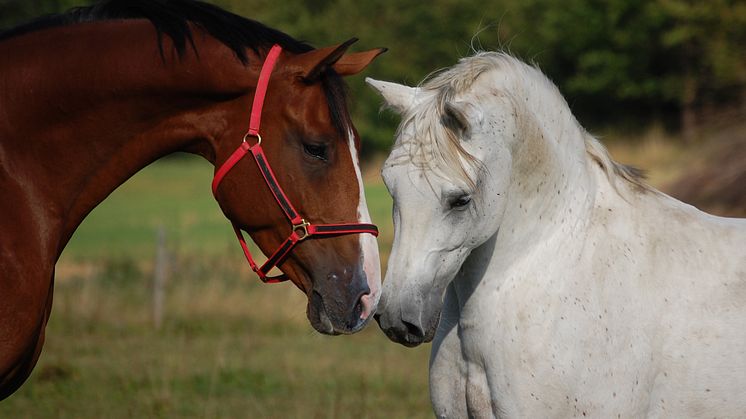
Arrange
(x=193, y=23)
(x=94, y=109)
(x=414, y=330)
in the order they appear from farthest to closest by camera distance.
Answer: (x=193, y=23) → (x=94, y=109) → (x=414, y=330)

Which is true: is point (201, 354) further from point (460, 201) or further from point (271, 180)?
point (460, 201)

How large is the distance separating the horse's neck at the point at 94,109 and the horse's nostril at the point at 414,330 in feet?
3.18

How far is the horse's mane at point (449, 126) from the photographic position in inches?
127

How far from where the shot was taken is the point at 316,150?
11.1ft

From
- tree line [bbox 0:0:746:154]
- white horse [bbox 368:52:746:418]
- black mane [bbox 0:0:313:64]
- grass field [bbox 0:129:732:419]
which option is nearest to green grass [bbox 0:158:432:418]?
grass field [bbox 0:129:732:419]

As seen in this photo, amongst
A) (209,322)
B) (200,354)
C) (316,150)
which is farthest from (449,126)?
(209,322)

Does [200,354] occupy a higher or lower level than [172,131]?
lower

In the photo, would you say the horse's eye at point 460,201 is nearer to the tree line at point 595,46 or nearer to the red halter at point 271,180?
the red halter at point 271,180

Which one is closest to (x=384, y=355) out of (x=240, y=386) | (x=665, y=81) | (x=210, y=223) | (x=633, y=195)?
(x=240, y=386)

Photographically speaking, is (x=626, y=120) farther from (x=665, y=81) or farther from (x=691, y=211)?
(x=691, y=211)

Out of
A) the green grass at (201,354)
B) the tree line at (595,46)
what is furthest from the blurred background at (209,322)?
the tree line at (595,46)

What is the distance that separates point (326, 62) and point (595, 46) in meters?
37.3

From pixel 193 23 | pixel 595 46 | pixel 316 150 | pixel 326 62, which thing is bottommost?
pixel 595 46

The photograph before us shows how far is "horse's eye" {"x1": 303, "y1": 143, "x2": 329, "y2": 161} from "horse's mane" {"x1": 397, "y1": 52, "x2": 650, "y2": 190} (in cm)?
30
